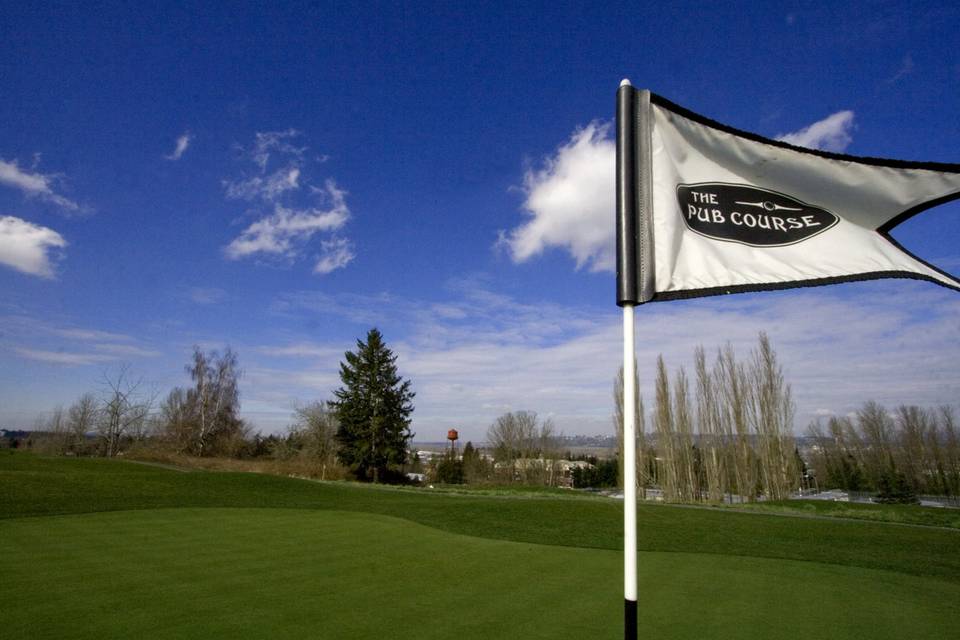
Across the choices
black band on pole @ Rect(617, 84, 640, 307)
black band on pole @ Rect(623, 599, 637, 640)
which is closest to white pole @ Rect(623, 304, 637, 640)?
black band on pole @ Rect(623, 599, 637, 640)

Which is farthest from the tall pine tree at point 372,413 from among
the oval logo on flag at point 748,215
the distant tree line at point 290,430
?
the oval logo on flag at point 748,215

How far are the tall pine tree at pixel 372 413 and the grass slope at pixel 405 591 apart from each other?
2871 centimetres

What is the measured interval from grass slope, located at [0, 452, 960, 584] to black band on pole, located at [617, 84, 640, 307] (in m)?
8.64

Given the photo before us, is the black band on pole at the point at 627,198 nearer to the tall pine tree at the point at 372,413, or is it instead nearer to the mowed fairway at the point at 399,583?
the mowed fairway at the point at 399,583

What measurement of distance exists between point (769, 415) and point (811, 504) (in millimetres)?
13043

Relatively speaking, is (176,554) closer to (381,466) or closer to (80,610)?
(80,610)

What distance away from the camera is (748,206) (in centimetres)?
267

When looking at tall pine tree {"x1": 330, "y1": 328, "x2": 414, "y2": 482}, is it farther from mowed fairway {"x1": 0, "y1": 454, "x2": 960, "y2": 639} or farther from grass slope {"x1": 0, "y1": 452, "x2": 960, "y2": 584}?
mowed fairway {"x1": 0, "y1": 454, "x2": 960, "y2": 639}

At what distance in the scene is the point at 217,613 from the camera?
4.41m

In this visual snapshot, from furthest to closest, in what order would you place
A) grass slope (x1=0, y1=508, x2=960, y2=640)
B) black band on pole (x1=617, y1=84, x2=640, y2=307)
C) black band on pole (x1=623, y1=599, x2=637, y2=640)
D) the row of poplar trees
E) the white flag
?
the row of poplar trees < grass slope (x1=0, y1=508, x2=960, y2=640) < the white flag < black band on pole (x1=617, y1=84, x2=640, y2=307) < black band on pole (x1=623, y1=599, x2=637, y2=640)

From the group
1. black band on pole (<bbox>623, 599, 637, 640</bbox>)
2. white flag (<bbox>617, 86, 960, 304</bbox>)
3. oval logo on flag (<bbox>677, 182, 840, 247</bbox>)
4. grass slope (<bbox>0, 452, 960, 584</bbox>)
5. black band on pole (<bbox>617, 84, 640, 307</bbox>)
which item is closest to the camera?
black band on pole (<bbox>623, 599, 637, 640</bbox>)

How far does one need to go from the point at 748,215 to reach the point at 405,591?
476cm

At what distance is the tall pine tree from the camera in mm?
37062

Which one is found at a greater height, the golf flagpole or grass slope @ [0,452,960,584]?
the golf flagpole
